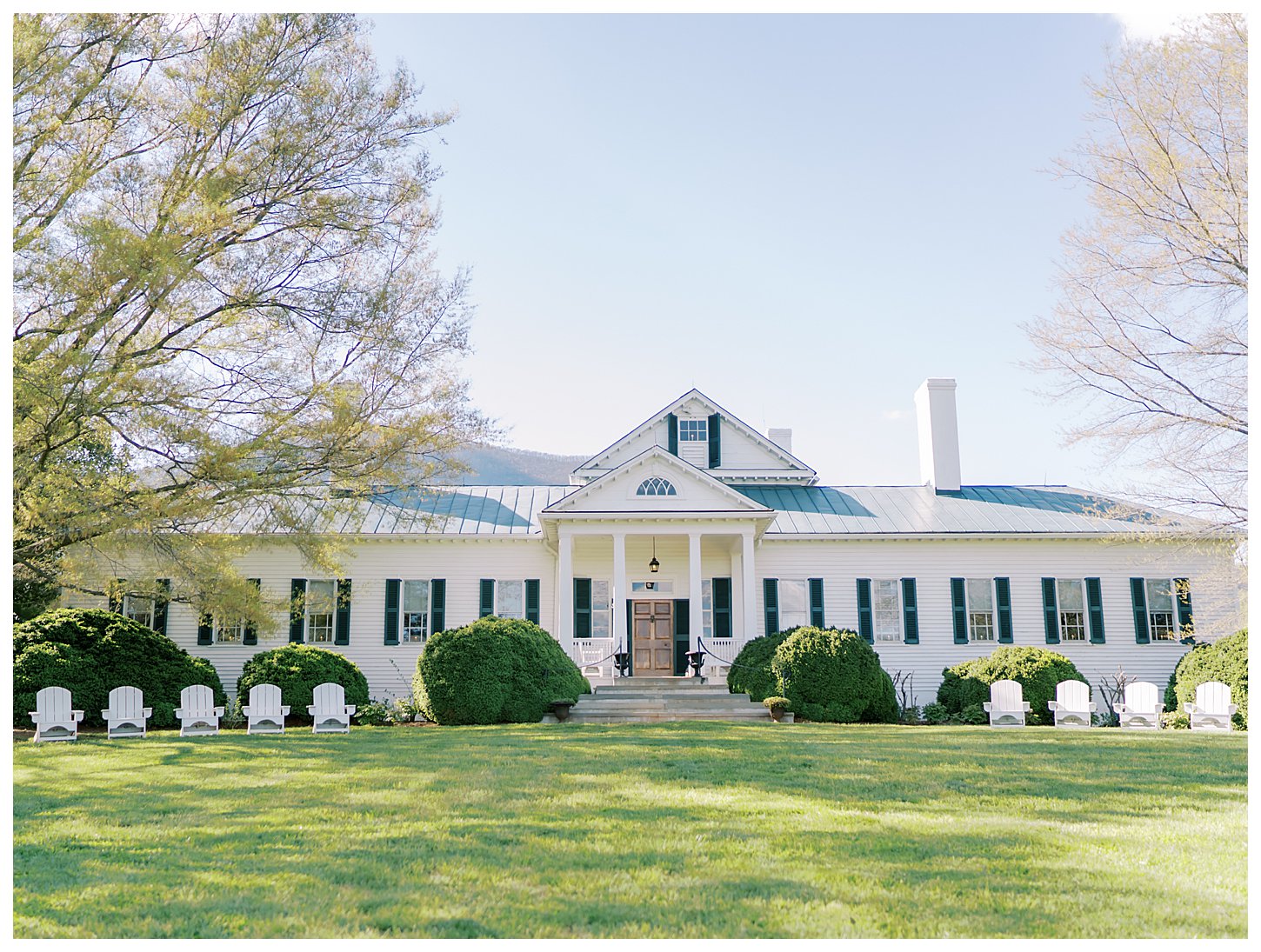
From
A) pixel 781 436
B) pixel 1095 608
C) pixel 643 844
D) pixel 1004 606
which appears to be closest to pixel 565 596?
pixel 1004 606

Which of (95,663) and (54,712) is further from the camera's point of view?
(95,663)

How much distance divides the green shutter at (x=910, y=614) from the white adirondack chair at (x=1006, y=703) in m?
5.38

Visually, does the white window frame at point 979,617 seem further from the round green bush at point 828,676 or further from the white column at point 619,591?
the white column at point 619,591

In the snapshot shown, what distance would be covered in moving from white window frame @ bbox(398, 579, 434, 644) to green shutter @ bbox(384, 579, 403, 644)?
59 millimetres

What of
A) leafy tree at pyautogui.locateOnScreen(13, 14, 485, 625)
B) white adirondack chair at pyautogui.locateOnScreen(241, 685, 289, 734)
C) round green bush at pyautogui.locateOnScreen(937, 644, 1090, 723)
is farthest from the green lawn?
round green bush at pyautogui.locateOnScreen(937, 644, 1090, 723)

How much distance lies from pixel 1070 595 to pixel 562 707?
12.6 meters

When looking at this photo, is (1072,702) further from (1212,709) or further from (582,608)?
(582,608)

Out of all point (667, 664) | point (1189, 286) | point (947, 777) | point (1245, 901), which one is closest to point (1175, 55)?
point (1189, 286)

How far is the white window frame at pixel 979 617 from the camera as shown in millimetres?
21547

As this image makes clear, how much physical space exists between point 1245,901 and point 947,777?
402 cm

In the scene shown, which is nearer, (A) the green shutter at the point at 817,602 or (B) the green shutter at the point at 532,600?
(B) the green shutter at the point at 532,600

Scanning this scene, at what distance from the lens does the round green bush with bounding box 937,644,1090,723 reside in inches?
663

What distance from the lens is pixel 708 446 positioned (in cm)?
2491

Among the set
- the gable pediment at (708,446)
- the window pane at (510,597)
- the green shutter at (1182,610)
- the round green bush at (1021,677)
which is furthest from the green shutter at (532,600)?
the green shutter at (1182,610)
